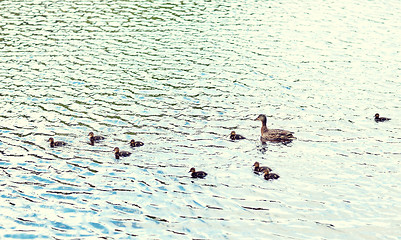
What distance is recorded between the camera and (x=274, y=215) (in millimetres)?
17984

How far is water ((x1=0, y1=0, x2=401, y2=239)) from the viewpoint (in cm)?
1803

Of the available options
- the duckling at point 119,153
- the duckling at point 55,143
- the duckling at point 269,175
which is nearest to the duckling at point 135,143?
the duckling at point 119,153

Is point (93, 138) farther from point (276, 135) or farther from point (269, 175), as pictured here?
point (269, 175)

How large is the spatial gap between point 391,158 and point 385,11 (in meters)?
31.3

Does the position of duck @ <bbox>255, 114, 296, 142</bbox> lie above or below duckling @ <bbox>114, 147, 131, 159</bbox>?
above

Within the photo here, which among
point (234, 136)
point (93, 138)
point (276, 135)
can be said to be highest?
point (276, 135)

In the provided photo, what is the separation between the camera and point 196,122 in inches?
1030

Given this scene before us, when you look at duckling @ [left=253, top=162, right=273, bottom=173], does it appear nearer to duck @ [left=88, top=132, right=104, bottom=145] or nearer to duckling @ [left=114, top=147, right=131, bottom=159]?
duckling @ [left=114, top=147, right=131, bottom=159]

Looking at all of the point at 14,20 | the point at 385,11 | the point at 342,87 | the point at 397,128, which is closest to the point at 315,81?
the point at 342,87

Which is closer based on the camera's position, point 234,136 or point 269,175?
point 269,175

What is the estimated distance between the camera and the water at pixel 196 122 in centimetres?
1803

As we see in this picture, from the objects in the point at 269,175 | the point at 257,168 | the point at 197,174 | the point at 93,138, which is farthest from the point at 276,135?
the point at 93,138

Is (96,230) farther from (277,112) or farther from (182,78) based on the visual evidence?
(182,78)

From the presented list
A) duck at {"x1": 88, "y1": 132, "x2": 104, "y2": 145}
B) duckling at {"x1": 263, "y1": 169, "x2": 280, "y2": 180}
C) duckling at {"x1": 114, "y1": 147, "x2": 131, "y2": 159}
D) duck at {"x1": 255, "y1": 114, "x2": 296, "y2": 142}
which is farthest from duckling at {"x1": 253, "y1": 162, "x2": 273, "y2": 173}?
duck at {"x1": 88, "y1": 132, "x2": 104, "y2": 145}
